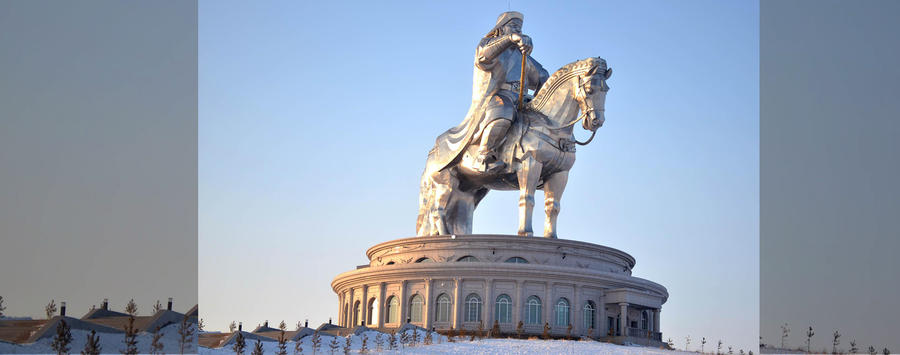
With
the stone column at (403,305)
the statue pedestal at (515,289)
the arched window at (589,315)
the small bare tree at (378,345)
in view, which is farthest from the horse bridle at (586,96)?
the small bare tree at (378,345)

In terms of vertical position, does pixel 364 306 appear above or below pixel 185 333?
above

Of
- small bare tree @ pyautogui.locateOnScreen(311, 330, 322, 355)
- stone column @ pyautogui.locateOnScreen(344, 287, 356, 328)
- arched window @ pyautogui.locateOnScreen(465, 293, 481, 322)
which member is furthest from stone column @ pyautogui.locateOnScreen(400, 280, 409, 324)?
small bare tree @ pyautogui.locateOnScreen(311, 330, 322, 355)

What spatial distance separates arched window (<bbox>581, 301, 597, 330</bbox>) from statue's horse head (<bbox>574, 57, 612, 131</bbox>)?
21.9 feet

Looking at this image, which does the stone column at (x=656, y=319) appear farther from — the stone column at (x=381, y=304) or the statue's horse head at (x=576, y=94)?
the stone column at (x=381, y=304)

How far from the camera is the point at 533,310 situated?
36.5 m

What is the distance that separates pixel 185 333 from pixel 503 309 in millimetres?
16936

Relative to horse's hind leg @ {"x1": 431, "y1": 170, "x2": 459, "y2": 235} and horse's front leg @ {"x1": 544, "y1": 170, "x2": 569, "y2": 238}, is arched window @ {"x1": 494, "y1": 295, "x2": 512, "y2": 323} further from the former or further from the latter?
horse's hind leg @ {"x1": 431, "y1": 170, "x2": 459, "y2": 235}

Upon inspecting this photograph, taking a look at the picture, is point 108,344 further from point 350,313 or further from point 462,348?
point 350,313

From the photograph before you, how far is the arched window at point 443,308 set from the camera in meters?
36.9

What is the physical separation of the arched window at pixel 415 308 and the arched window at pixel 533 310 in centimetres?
386

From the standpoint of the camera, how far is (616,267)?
39.7 meters

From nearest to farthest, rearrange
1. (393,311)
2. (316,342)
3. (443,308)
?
1. (316,342)
2. (443,308)
3. (393,311)

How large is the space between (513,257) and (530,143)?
4187mm

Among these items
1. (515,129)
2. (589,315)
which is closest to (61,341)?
(515,129)
